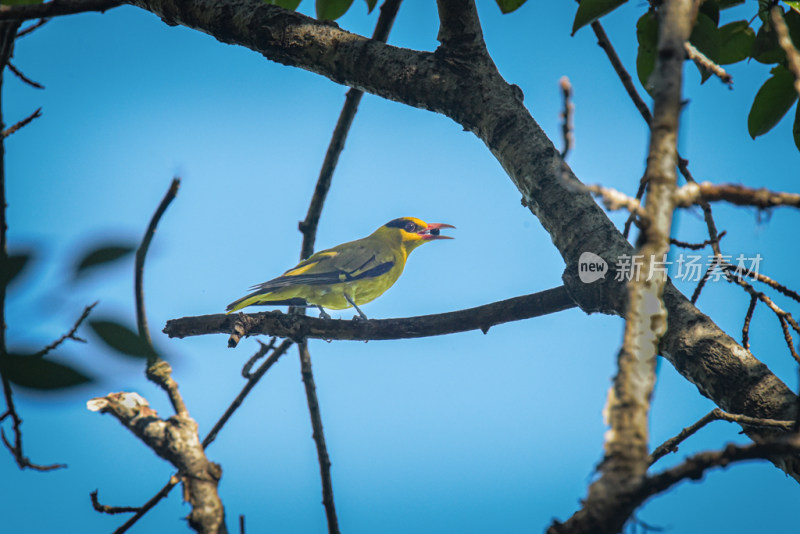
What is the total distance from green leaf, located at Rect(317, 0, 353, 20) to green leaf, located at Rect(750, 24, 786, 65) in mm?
1685

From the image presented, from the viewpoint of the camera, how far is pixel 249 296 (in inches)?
179

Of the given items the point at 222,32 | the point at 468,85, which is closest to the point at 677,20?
the point at 468,85

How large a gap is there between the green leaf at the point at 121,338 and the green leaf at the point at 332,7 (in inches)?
96.1

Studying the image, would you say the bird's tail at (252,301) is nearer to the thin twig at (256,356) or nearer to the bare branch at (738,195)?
the thin twig at (256,356)

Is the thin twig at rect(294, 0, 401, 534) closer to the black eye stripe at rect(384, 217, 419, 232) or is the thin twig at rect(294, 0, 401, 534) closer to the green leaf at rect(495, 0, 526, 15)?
the green leaf at rect(495, 0, 526, 15)

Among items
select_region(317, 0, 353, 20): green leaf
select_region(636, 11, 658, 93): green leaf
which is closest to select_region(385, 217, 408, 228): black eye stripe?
select_region(317, 0, 353, 20): green leaf

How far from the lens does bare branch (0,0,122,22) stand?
1.96 meters

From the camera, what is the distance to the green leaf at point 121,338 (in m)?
0.76

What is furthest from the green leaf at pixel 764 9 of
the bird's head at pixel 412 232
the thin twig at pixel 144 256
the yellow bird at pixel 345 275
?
the bird's head at pixel 412 232

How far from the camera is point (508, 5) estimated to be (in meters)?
2.29

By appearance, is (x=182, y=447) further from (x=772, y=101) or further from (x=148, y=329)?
(x=772, y=101)

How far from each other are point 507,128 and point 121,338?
170cm

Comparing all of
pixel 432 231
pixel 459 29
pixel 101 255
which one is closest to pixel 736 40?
pixel 459 29

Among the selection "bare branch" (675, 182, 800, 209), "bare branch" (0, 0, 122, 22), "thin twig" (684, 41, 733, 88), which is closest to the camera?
"bare branch" (675, 182, 800, 209)
